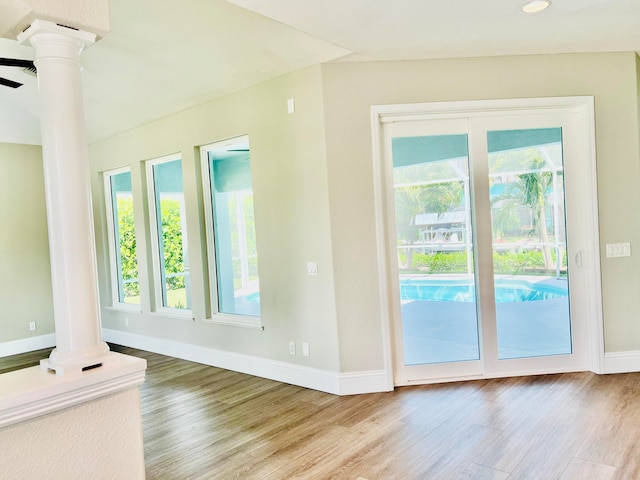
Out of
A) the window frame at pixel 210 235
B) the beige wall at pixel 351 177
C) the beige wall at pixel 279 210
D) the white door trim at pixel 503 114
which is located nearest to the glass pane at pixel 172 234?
the beige wall at pixel 279 210

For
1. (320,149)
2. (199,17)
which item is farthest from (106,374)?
(199,17)

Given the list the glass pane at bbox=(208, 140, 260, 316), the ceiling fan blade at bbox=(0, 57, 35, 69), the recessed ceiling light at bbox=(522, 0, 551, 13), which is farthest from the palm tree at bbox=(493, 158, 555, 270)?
the ceiling fan blade at bbox=(0, 57, 35, 69)

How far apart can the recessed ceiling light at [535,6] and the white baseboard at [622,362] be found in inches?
110

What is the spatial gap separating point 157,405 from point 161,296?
76.6 inches

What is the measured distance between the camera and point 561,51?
3549 mm

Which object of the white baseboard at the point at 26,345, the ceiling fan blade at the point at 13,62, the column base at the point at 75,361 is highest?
the ceiling fan blade at the point at 13,62

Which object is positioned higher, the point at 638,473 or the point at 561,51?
the point at 561,51

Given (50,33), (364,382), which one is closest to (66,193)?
(50,33)

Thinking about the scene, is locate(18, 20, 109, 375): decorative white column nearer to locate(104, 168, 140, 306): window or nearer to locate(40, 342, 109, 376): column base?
locate(40, 342, 109, 376): column base

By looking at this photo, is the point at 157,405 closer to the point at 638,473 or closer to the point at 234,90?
the point at 234,90

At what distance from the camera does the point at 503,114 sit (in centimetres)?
365

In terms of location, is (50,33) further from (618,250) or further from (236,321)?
(618,250)

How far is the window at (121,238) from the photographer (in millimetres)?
5699

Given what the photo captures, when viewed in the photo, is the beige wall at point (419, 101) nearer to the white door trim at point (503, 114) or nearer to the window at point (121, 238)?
the white door trim at point (503, 114)
